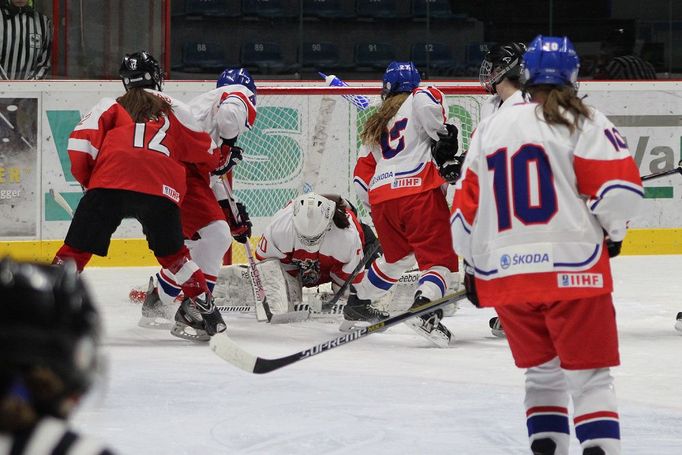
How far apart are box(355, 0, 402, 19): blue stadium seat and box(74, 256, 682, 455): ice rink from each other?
408 cm

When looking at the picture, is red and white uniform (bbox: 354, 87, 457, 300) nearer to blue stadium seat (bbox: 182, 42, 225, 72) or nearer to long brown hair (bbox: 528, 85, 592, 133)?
long brown hair (bbox: 528, 85, 592, 133)

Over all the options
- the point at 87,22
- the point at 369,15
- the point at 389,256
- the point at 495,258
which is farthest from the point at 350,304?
the point at 369,15

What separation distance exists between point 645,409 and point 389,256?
1.51m

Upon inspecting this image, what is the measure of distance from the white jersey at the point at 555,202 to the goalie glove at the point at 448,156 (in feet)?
6.40

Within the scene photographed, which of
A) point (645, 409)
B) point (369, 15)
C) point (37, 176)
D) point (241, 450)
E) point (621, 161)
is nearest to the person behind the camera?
point (621, 161)

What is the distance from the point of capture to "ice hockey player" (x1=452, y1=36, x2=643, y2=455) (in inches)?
91.0

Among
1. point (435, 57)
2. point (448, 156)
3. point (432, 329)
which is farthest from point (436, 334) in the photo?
point (435, 57)

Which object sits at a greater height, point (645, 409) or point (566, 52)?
point (566, 52)

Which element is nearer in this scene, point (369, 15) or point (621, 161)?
point (621, 161)

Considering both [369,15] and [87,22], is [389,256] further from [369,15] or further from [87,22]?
[369,15]

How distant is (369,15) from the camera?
8930 mm

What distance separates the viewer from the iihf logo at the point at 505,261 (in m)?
2.37

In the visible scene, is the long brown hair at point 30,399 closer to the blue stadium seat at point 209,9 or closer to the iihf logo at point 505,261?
the iihf logo at point 505,261

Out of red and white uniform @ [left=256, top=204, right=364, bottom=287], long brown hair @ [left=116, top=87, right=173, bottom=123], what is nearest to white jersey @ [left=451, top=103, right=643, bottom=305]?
long brown hair @ [left=116, top=87, right=173, bottom=123]
